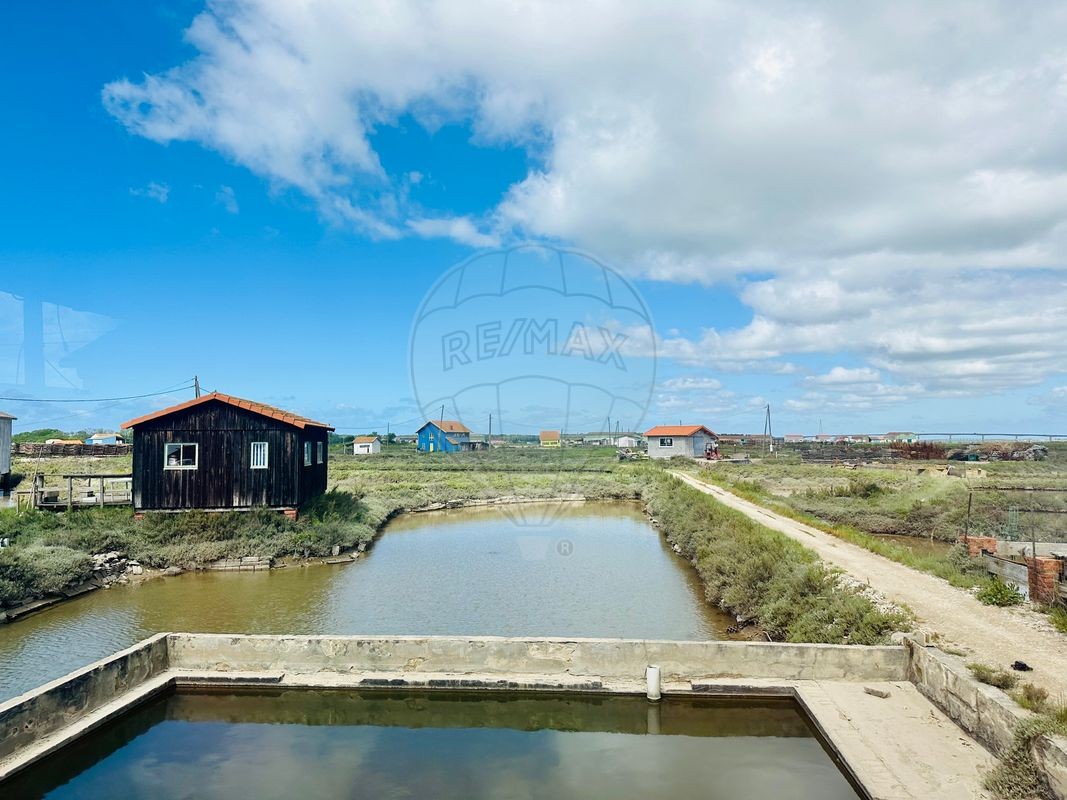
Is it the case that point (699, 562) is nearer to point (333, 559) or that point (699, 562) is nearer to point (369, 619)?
point (369, 619)

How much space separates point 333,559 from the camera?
19078mm

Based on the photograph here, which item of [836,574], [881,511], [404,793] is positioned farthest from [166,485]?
[881,511]

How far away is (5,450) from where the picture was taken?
26.8 metres

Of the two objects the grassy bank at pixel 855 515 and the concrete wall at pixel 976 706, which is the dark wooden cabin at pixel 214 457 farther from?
the concrete wall at pixel 976 706

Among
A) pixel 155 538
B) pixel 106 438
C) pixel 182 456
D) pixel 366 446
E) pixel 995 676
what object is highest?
pixel 106 438

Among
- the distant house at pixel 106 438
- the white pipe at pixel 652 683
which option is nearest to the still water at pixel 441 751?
the white pipe at pixel 652 683

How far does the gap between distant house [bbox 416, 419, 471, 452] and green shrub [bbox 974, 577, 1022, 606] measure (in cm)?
5952

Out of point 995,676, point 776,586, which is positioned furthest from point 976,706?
point 776,586

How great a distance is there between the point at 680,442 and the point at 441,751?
60.5 meters

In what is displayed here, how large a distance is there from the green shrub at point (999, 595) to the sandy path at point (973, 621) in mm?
135

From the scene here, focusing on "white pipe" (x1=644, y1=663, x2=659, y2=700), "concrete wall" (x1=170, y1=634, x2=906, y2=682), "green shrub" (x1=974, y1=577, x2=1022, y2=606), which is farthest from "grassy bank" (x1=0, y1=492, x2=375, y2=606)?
"green shrub" (x1=974, y1=577, x2=1022, y2=606)

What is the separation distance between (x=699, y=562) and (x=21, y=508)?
1891 centimetres

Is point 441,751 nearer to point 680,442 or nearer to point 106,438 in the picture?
point 680,442

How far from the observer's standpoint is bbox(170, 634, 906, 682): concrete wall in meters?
8.38
